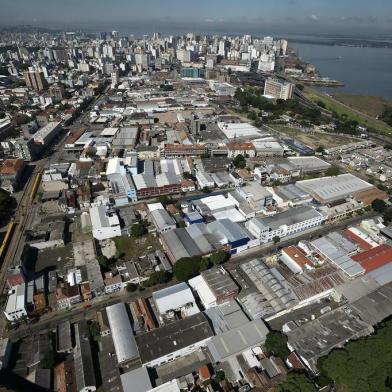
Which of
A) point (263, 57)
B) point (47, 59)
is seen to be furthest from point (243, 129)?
point (47, 59)

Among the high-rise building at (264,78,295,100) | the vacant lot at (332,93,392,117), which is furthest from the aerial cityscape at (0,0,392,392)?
the high-rise building at (264,78,295,100)

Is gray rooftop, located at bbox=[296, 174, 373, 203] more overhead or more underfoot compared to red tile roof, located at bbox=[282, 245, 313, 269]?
more overhead

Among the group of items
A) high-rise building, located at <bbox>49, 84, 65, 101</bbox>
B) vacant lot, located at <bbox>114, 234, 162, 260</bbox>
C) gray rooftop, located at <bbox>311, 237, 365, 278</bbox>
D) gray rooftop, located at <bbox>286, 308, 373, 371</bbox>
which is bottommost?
vacant lot, located at <bbox>114, 234, 162, 260</bbox>

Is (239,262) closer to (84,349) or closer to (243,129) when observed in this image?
(84,349)

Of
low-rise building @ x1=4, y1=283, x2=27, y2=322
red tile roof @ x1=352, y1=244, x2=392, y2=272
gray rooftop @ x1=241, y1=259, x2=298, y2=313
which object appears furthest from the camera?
red tile roof @ x1=352, y1=244, x2=392, y2=272

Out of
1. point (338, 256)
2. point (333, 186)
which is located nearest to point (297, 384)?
point (338, 256)

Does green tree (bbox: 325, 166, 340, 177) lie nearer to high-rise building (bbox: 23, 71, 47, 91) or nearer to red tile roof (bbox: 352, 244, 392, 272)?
red tile roof (bbox: 352, 244, 392, 272)

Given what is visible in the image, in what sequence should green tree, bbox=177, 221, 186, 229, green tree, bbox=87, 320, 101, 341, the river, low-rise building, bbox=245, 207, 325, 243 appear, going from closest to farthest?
green tree, bbox=87, 320, 101, 341 → low-rise building, bbox=245, 207, 325, 243 → green tree, bbox=177, 221, 186, 229 → the river
